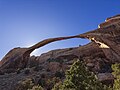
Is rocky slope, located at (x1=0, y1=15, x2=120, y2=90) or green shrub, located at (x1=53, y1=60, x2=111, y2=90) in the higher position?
rocky slope, located at (x1=0, y1=15, x2=120, y2=90)

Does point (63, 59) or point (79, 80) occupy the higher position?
point (63, 59)

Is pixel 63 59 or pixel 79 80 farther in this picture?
pixel 63 59

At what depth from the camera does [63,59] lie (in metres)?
55.1

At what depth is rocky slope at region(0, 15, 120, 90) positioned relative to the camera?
45.7 metres

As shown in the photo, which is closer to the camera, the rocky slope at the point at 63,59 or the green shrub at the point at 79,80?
the green shrub at the point at 79,80

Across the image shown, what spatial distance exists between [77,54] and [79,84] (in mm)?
31334

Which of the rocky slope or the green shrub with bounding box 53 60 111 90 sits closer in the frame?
the green shrub with bounding box 53 60 111 90

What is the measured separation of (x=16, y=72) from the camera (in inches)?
2037

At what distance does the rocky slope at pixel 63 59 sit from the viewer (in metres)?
45.7

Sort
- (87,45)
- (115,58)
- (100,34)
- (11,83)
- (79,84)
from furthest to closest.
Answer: (87,45)
(100,34)
(115,58)
(11,83)
(79,84)

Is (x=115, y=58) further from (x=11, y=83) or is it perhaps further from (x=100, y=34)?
(x=11, y=83)

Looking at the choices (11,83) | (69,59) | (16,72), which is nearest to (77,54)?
(69,59)

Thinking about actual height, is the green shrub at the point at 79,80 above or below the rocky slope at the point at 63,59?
below

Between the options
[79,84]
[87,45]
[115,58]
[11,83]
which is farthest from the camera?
[87,45]
